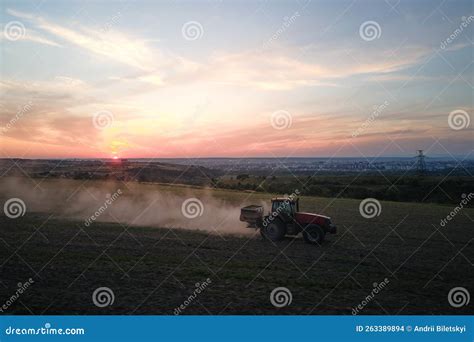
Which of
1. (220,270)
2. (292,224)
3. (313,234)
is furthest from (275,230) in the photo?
(220,270)

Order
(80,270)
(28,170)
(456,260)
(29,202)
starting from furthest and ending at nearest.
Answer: (28,170)
(29,202)
(456,260)
(80,270)

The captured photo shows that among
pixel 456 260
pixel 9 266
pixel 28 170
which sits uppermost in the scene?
pixel 28 170

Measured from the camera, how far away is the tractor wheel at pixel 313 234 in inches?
595

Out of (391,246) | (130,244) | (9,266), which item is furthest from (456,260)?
(9,266)

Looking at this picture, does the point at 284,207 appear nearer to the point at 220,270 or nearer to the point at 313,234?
the point at 313,234

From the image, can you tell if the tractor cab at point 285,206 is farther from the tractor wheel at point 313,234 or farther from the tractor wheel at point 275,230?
the tractor wheel at point 313,234

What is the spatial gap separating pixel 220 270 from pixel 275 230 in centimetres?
468

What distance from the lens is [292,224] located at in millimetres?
15391

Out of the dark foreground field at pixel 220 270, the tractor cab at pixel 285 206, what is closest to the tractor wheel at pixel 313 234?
the dark foreground field at pixel 220 270

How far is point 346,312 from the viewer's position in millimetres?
8719

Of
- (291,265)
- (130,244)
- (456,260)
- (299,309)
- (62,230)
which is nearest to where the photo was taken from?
(299,309)

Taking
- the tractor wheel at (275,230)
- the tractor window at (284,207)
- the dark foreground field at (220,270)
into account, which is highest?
the tractor window at (284,207)

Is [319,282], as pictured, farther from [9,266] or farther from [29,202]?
[29,202]

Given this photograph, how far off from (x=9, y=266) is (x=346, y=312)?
420 inches
